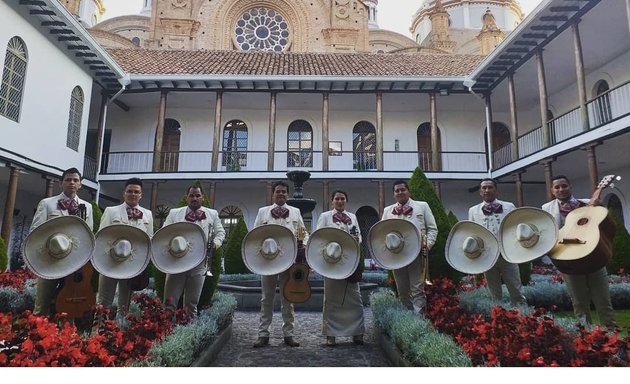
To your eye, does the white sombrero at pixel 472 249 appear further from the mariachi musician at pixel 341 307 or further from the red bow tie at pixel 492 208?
the mariachi musician at pixel 341 307

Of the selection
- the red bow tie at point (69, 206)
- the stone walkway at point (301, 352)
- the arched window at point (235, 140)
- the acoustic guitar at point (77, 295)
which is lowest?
the stone walkway at point (301, 352)

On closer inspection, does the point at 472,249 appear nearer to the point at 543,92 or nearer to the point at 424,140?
the point at 543,92

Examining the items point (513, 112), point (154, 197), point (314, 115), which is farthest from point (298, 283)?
point (314, 115)

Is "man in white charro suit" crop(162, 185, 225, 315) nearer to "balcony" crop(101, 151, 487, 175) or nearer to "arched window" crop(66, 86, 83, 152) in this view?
"arched window" crop(66, 86, 83, 152)

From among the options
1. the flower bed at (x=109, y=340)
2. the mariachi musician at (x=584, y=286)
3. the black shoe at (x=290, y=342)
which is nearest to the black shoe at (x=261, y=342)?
the black shoe at (x=290, y=342)

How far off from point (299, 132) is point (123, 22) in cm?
3207

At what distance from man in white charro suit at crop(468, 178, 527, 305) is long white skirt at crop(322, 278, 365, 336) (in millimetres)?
1822

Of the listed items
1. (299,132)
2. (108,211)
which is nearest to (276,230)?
(108,211)

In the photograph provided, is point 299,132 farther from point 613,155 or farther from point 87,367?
point 87,367

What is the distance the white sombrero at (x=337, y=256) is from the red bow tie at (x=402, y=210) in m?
0.88

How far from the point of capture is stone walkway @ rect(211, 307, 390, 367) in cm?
423

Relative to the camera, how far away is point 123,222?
15.2 feet

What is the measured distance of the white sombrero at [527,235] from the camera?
4.05 m

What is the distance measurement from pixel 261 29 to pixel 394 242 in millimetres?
24409
